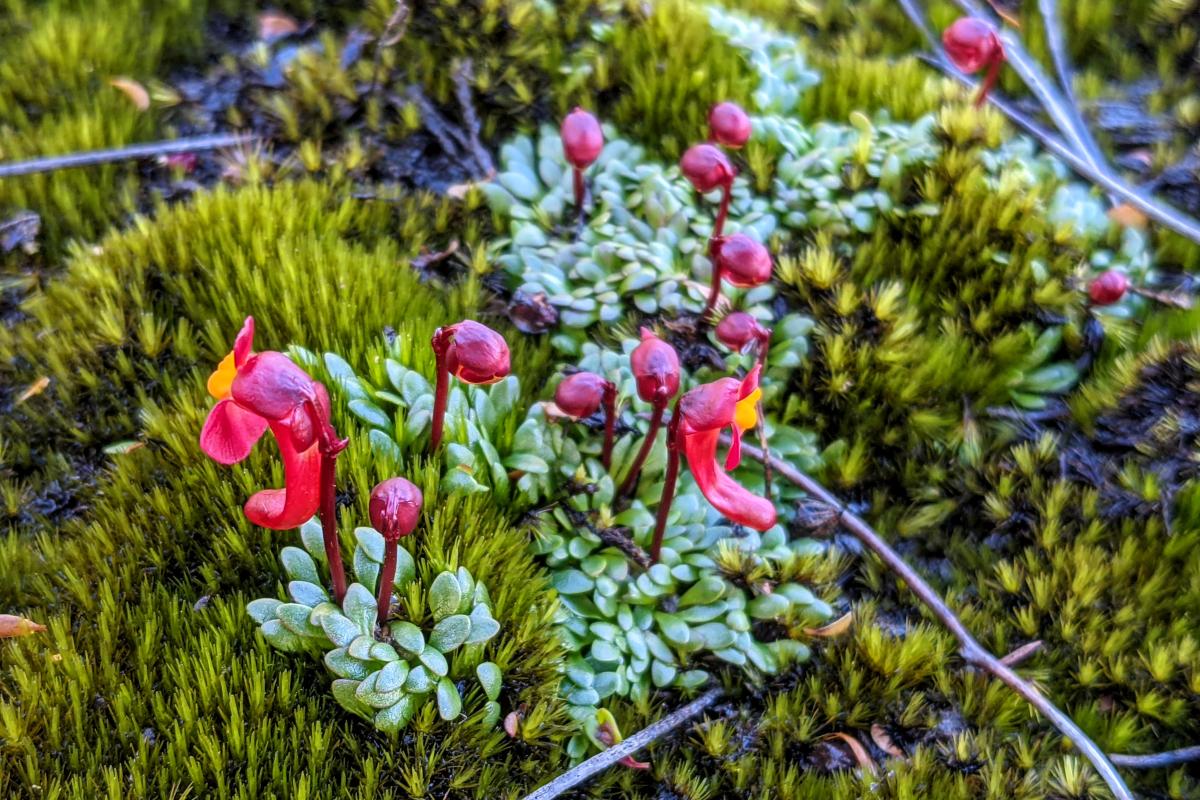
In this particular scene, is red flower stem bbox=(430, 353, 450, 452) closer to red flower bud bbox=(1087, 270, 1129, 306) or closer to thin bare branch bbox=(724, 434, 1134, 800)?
thin bare branch bbox=(724, 434, 1134, 800)

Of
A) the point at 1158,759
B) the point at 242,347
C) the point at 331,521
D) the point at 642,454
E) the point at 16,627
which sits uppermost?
the point at 242,347

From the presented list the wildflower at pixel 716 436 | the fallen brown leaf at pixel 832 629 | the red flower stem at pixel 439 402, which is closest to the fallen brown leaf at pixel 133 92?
the red flower stem at pixel 439 402

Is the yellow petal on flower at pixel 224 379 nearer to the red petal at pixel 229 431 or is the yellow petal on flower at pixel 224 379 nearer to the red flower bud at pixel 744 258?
the red petal at pixel 229 431

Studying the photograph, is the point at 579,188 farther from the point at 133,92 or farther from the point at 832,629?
the point at 133,92

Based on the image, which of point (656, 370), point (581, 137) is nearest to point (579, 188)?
point (581, 137)

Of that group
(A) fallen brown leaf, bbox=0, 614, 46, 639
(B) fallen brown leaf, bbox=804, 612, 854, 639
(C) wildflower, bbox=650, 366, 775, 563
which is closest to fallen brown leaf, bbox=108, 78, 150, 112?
(A) fallen brown leaf, bbox=0, 614, 46, 639
